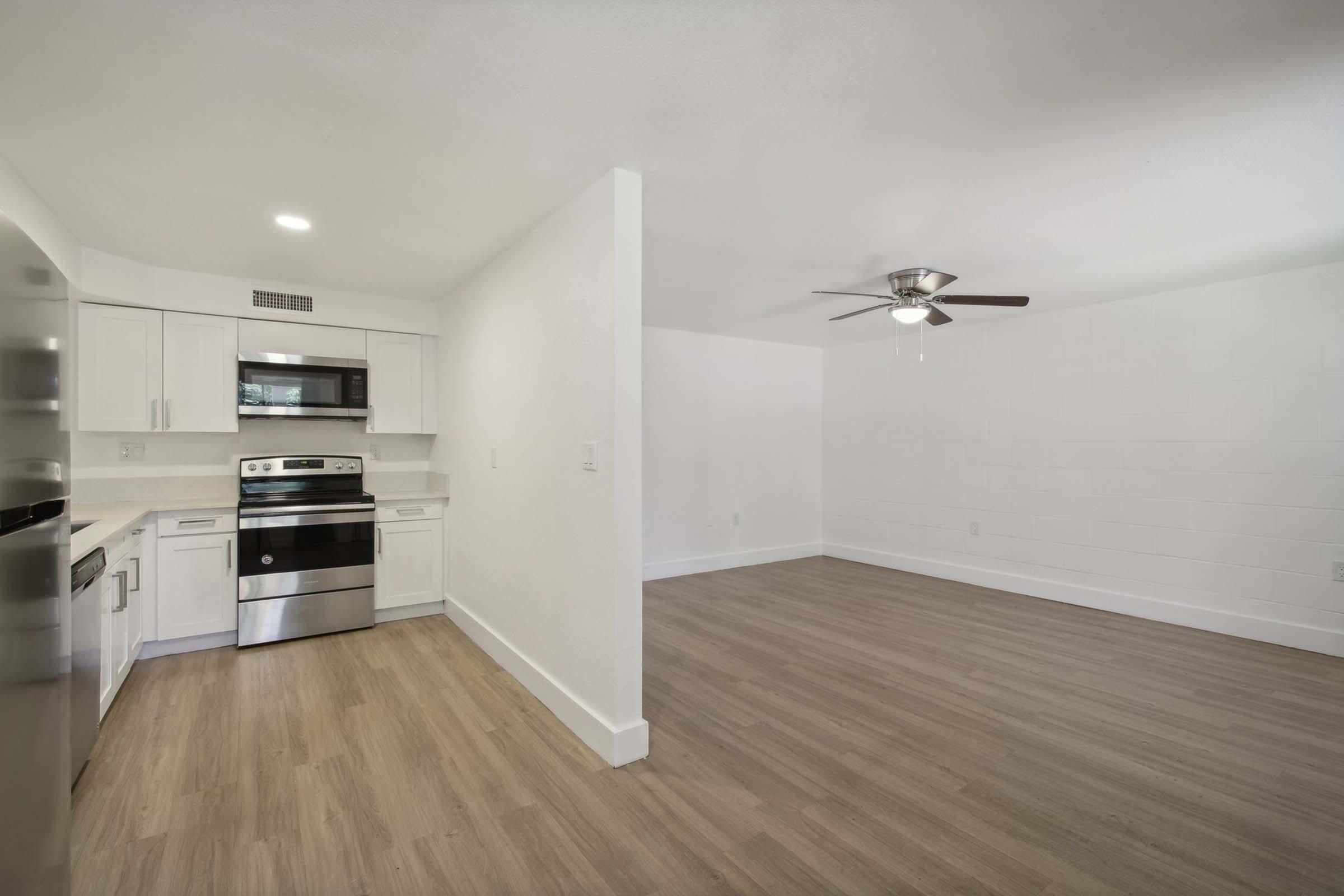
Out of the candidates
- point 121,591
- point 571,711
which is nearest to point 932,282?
point 571,711

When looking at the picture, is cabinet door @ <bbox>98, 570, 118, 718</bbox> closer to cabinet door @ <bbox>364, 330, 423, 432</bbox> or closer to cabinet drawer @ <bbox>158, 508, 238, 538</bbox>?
cabinet drawer @ <bbox>158, 508, 238, 538</bbox>

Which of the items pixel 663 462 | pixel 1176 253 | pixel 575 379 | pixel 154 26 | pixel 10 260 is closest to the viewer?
pixel 10 260

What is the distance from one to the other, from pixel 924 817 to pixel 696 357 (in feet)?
14.5

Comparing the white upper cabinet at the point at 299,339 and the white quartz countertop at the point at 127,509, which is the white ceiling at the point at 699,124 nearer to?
the white upper cabinet at the point at 299,339

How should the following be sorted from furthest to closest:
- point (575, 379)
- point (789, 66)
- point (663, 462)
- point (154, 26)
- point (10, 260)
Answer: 1. point (663, 462)
2. point (575, 379)
3. point (789, 66)
4. point (154, 26)
5. point (10, 260)

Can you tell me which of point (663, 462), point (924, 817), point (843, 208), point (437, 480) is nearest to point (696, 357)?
point (663, 462)

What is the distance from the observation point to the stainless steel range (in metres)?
3.68

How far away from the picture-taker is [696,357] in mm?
5836

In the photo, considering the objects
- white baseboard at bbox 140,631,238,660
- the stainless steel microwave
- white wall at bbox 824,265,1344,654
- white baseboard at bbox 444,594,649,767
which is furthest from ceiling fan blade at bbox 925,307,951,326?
white baseboard at bbox 140,631,238,660

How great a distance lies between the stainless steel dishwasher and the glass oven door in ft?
3.88

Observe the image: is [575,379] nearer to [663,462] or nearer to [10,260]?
[10,260]

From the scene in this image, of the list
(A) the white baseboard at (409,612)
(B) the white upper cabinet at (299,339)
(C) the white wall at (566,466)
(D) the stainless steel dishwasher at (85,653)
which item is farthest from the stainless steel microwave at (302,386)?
(D) the stainless steel dishwasher at (85,653)

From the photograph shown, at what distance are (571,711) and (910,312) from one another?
3064mm

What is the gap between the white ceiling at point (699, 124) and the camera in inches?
62.1
